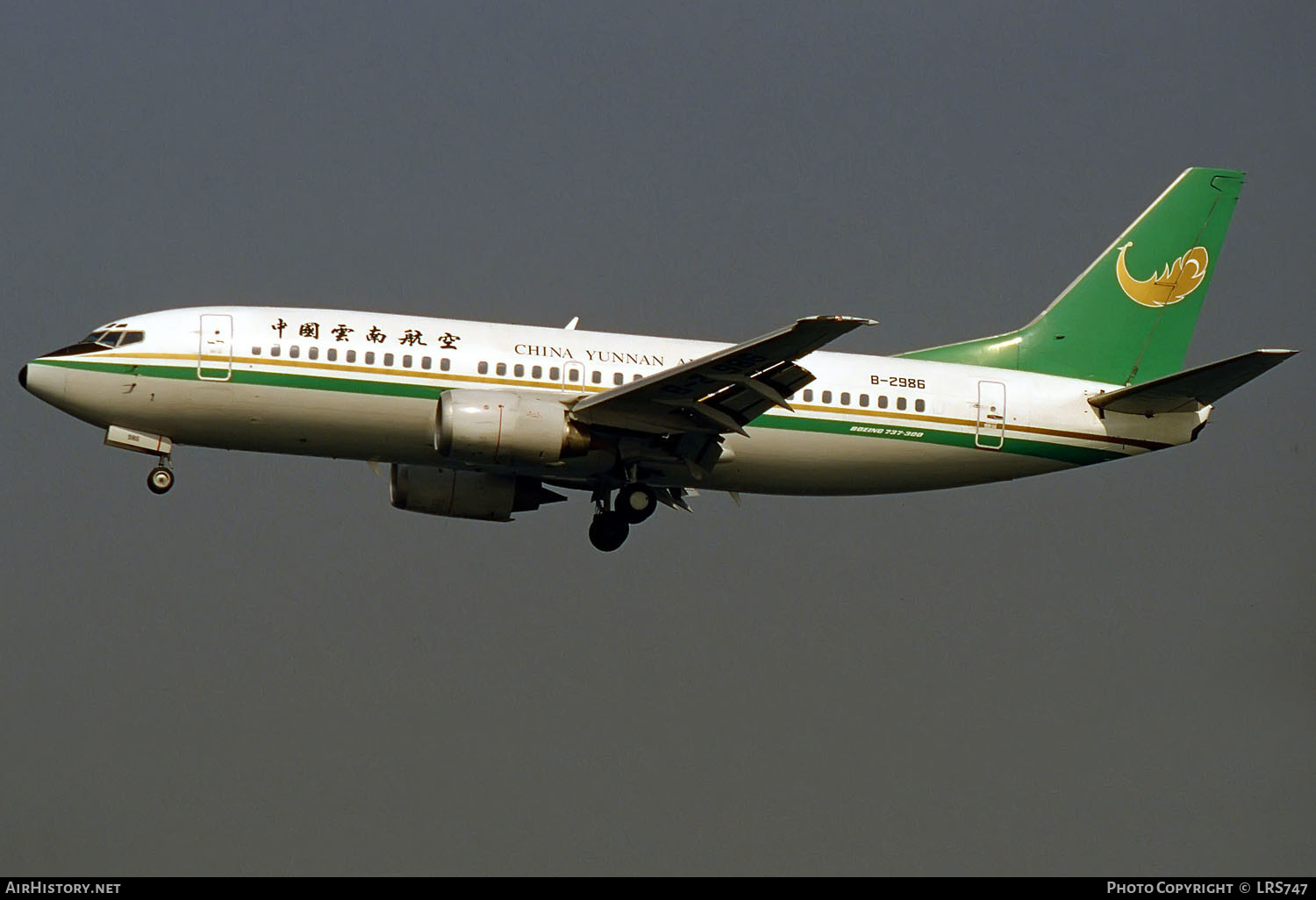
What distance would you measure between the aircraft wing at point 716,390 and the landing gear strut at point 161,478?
8658 millimetres

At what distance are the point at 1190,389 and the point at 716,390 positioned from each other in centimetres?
1043

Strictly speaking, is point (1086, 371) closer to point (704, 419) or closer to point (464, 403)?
point (704, 419)

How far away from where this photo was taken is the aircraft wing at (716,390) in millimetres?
34562

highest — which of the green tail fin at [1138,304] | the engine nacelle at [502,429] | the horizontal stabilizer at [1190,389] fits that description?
the green tail fin at [1138,304]

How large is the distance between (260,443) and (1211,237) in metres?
23.1

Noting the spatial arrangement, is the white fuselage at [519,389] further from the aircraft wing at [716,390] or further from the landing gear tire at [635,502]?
the aircraft wing at [716,390]

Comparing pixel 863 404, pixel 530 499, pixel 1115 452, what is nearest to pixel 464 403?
pixel 530 499

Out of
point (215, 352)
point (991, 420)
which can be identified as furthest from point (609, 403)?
point (991, 420)

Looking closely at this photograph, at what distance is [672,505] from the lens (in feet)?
138

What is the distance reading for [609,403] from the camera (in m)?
36.6

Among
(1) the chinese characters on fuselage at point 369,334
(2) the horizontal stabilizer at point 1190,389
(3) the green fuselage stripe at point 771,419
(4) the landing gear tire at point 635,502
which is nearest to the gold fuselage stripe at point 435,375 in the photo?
(3) the green fuselage stripe at point 771,419

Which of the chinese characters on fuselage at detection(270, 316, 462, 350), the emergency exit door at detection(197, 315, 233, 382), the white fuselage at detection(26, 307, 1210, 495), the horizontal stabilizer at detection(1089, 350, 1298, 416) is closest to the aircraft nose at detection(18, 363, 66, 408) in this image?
the white fuselage at detection(26, 307, 1210, 495)

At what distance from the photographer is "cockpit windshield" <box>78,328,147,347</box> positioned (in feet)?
123

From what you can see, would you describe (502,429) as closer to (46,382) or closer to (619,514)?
(619,514)
